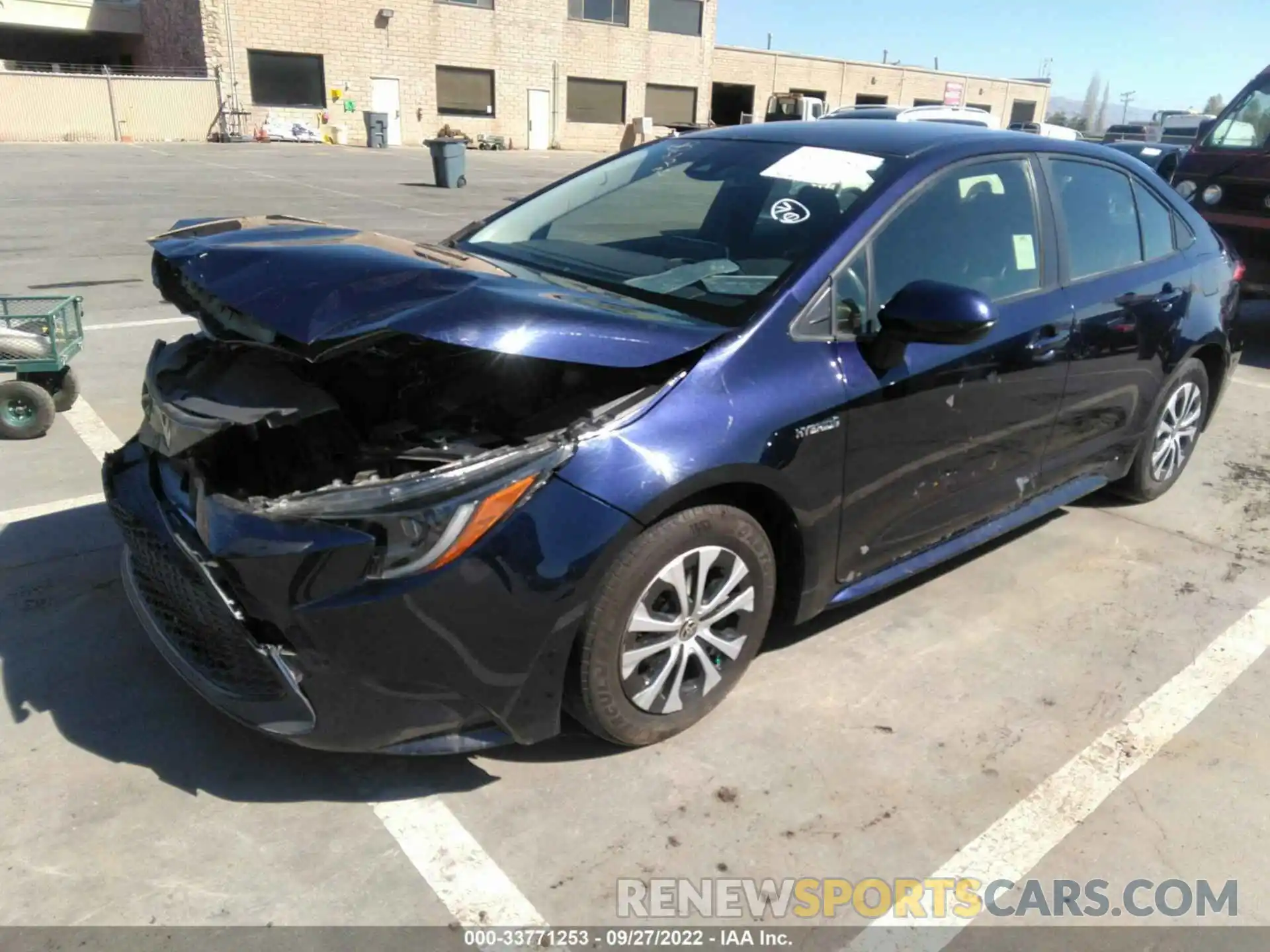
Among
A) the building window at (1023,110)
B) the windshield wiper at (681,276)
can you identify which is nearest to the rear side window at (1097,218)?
the windshield wiper at (681,276)

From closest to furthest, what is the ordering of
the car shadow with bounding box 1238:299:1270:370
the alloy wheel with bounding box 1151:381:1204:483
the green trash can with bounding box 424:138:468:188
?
1. the alloy wheel with bounding box 1151:381:1204:483
2. the car shadow with bounding box 1238:299:1270:370
3. the green trash can with bounding box 424:138:468:188

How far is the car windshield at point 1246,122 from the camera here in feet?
26.8

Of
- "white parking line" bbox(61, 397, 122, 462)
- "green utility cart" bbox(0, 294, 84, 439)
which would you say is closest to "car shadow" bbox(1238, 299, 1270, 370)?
"white parking line" bbox(61, 397, 122, 462)

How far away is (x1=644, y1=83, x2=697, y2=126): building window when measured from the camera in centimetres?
4266

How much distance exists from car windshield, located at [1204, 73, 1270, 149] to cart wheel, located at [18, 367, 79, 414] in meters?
9.10

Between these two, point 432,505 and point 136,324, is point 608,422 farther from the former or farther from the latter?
point 136,324

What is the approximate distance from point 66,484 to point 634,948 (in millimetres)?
3575

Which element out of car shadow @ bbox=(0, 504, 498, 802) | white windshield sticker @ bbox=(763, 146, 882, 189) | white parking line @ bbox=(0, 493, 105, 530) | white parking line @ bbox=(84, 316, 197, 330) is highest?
white windshield sticker @ bbox=(763, 146, 882, 189)

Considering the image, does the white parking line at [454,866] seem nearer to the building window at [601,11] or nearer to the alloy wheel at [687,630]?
the alloy wheel at [687,630]

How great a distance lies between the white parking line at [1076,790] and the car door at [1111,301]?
94 centimetres

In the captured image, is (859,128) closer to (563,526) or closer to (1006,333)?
(1006,333)

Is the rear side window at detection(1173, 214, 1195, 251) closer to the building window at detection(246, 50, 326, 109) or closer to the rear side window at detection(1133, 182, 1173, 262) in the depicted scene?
the rear side window at detection(1133, 182, 1173, 262)

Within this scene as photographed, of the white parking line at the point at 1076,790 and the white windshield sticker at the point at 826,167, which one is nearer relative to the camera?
the white parking line at the point at 1076,790

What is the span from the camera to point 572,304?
2584mm
